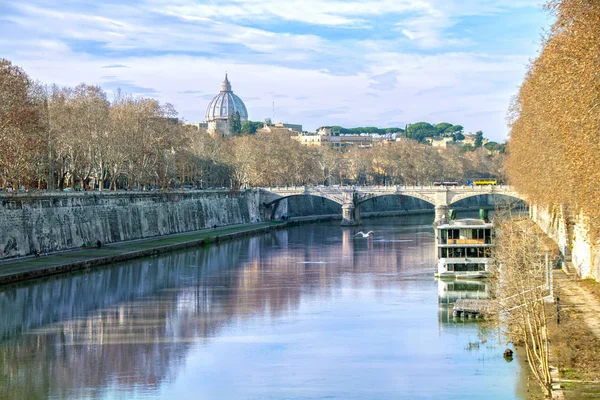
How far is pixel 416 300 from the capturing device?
4050cm

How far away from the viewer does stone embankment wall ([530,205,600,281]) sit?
37.0 m

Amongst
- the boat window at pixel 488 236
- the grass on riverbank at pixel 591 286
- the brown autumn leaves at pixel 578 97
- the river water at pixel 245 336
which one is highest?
the brown autumn leaves at pixel 578 97

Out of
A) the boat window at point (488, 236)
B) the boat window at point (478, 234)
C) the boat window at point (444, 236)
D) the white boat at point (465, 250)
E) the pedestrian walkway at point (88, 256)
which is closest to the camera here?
the pedestrian walkway at point (88, 256)

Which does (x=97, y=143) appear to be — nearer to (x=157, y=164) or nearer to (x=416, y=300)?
(x=157, y=164)

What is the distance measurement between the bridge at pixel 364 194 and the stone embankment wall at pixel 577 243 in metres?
27.4

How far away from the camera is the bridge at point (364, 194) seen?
297 ft

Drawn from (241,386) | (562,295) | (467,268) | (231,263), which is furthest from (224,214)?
(241,386)

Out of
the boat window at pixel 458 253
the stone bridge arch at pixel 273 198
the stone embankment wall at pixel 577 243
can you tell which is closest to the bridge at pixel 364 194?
the stone bridge arch at pixel 273 198

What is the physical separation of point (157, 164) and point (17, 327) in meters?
42.5

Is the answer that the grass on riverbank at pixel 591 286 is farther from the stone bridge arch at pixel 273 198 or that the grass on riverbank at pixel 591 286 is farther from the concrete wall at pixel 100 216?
the stone bridge arch at pixel 273 198

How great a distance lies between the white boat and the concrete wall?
23229mm

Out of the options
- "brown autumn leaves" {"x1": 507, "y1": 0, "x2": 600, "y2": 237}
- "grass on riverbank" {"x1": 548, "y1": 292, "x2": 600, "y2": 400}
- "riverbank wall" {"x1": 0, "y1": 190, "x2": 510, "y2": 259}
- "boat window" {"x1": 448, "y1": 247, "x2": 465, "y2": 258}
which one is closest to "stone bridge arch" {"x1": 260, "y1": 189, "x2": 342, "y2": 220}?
"riverbank wall" {"x1": 0, "y1": 190, "x2": 510, "y2": 259}

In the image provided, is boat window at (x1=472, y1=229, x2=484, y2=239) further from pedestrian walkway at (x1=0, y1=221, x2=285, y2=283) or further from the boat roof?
pedestrian walkway at (x1=0, y1=221, x2=285, y2=283)

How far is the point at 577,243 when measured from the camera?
42.7 m
